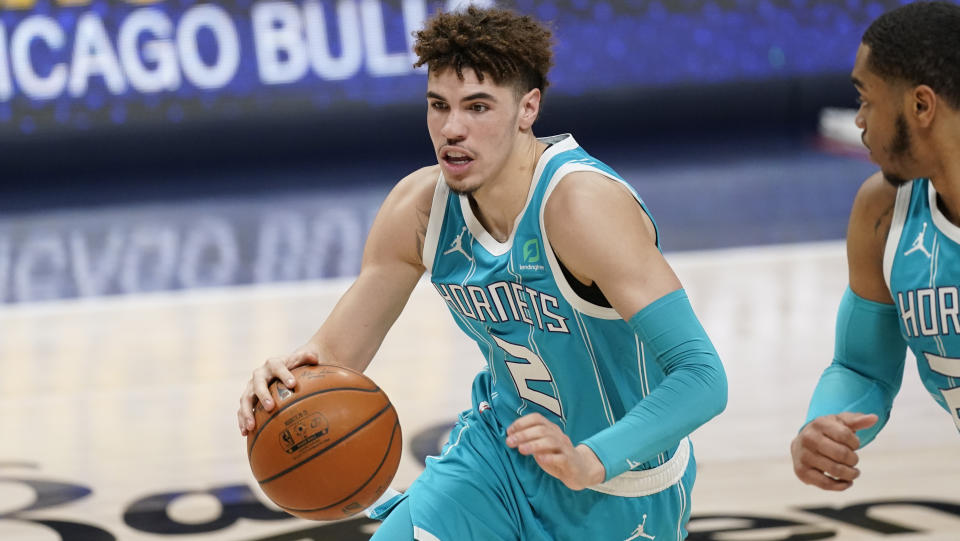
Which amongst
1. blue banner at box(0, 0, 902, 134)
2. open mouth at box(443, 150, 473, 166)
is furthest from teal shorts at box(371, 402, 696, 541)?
blue banner at box(0, 0, 902, 134)

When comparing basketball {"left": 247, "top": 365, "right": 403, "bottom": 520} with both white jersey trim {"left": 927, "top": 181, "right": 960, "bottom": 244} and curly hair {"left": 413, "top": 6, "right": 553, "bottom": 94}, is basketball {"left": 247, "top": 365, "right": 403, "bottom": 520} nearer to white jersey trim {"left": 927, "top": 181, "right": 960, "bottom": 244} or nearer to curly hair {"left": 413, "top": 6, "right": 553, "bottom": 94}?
curly hair {"left": 413, "top": 6, "right": 553, "bottom": 94}

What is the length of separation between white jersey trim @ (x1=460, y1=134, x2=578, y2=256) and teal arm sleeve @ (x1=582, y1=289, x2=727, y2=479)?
406 mm

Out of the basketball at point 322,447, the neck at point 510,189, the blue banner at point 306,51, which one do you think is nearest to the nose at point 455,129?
the neck at point 510,189

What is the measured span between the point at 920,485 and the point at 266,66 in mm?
8804

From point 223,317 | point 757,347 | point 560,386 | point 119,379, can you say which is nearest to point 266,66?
point 223,317

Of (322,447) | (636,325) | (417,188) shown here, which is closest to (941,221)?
(636,325)

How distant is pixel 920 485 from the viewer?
4242 millimetres

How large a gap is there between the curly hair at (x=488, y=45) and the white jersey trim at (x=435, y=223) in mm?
317

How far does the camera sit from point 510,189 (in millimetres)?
2721

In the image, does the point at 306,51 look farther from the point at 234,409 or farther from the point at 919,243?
the point at 919,243

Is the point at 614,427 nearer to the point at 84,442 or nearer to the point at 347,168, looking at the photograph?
the point at 84,442

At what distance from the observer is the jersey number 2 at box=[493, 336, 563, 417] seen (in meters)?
2.74

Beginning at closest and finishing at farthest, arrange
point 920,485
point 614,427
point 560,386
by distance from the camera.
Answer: point 614,427 → point 560,386 → point 920,485

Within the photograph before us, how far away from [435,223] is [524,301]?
32cm
